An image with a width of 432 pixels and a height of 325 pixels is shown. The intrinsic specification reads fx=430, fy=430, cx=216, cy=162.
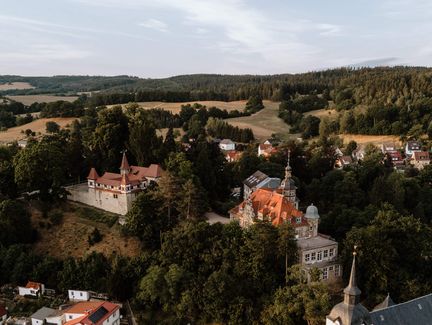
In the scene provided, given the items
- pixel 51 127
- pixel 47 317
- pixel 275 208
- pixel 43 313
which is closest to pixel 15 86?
pixel 51 127

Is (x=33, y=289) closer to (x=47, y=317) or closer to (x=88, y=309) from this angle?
(x=47, y=317)

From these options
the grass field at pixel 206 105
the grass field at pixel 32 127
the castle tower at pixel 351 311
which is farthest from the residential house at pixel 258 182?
the grass field at pixel 206 105

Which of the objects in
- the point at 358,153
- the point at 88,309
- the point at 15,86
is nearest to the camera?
the point at 88,309

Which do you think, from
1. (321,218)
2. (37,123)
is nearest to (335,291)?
(321,218)

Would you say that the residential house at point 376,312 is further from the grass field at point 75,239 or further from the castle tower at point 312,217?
the grass field at point 75,239

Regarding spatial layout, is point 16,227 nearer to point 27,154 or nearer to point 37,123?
point 27,154
